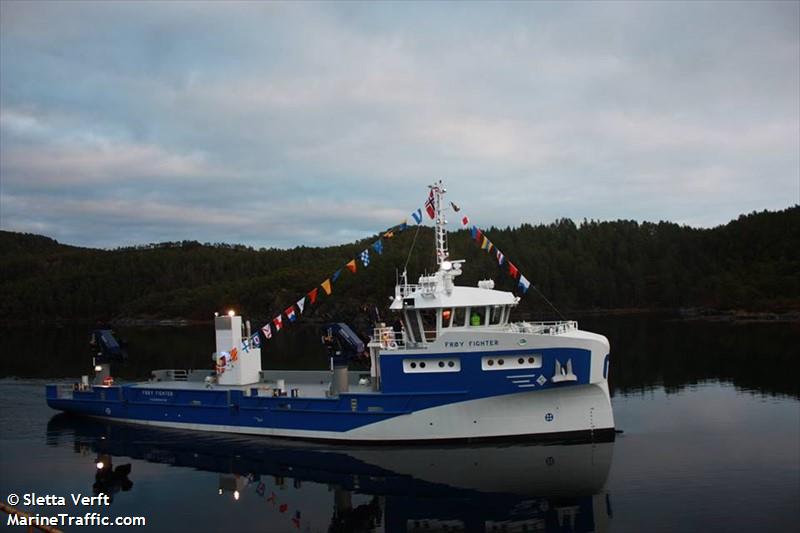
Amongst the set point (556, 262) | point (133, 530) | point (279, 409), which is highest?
point (556, 262)

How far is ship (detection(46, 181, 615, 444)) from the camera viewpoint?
59.9ft

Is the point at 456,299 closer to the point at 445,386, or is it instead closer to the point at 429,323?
the point at 429,323

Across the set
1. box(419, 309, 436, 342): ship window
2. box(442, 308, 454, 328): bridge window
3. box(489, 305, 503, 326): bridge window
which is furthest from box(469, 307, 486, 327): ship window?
box(419, 309, 436, 342): ship window

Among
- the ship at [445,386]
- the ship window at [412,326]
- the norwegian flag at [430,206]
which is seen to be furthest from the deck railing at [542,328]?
the norwegian flag at [430,206]

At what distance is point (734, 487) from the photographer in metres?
15.5

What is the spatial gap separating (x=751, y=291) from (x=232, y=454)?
88.6m

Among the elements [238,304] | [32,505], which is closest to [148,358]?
[32,505]

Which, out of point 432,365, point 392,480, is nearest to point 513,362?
point 432,365

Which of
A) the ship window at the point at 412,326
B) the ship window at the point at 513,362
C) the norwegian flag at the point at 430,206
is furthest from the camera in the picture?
the norwegian flag at the point at 430,206

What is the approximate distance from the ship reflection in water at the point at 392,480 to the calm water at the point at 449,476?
0.17 ft

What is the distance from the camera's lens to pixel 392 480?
16.8 meters

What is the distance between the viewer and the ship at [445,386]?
18266 millimetres

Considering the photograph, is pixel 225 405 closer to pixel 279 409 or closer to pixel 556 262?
pixel 279 409

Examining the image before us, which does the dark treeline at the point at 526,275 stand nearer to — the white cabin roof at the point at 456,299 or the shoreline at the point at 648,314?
the shoreline at the point at 648,314
